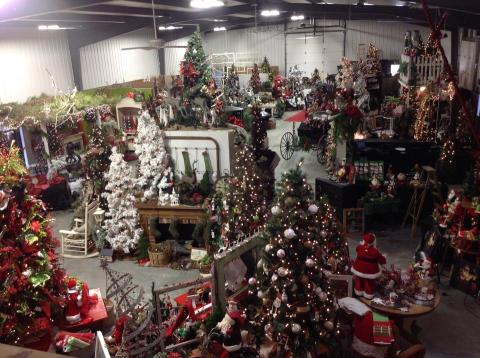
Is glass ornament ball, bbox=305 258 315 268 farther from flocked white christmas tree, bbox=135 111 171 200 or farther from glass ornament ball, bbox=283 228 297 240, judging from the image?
flocked white christmas tree, bbox=135 111 171 200

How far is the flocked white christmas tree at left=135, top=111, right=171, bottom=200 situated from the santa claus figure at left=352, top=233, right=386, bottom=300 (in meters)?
4.16

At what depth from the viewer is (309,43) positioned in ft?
77.9

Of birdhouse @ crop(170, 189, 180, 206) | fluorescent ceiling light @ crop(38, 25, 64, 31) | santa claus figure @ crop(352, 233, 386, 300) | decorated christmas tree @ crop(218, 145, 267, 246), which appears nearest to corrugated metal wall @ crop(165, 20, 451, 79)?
fluorescent ceiling light @ crop(38, 25, 64, 31)

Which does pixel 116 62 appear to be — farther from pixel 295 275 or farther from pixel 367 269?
pixel 295 275

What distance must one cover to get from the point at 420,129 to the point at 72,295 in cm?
867

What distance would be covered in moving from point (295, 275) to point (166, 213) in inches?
165

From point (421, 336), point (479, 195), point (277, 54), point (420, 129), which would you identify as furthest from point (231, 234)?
point (277, 54)

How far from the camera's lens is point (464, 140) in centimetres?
1061

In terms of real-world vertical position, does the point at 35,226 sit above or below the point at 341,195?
above

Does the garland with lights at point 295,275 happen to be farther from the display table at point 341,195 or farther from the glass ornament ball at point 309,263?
the display table at point 341,195

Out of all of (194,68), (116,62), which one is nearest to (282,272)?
(194,68)

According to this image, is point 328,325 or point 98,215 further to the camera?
point 98,215

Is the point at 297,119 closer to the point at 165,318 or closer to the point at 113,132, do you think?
the point at 113,132

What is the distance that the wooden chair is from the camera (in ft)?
27.9
